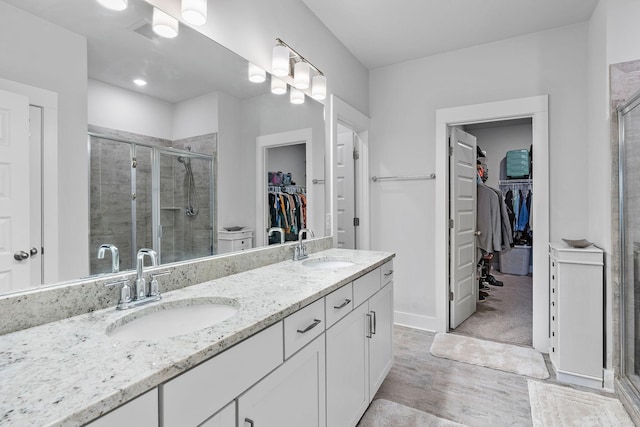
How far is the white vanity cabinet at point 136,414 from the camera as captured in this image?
24.2 inches

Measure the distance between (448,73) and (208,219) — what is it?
2.75 m

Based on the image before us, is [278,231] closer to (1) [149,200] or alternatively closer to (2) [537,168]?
(1) [149,200]

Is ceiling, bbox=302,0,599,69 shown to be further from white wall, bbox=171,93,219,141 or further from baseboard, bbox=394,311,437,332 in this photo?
baseboard, bbox=394,311,437,332

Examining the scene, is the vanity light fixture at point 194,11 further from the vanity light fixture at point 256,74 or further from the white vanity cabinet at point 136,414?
the white vanity cabinet at point 136,414

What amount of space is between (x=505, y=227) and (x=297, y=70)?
3.34m

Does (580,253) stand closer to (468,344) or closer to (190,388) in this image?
(468,344)

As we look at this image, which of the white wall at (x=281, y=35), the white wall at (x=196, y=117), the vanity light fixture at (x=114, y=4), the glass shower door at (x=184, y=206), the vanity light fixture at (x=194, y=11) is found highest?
the white wall at (x=281, y=35)

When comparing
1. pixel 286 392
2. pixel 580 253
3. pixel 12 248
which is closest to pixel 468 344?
pixel 580 253

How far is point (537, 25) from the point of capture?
2.71 metres

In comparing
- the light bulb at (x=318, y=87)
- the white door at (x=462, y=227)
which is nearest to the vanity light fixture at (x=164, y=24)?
the light bulb at (x=318, y=87)

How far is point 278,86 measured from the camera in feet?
7.22

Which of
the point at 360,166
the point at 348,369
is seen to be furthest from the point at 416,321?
the point at 348,369

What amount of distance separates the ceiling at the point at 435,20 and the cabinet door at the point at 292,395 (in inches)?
96.3

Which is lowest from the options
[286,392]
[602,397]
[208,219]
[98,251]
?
[602,397]
